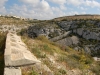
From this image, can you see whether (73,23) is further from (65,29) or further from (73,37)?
(73,37)

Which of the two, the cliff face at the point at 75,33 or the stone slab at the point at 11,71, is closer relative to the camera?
the stone slab at the point at 11,71

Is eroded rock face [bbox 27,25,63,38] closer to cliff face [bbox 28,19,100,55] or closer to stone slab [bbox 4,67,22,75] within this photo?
cliff face [bbox 28,19,100,55]

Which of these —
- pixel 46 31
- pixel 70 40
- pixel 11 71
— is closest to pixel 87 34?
pixel 70 40

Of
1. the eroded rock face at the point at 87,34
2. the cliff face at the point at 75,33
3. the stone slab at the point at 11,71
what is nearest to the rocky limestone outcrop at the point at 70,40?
the cliff face at the point at 75,33

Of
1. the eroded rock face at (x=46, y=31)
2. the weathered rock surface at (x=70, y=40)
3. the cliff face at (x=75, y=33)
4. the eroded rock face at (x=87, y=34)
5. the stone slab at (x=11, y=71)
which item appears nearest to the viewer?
the stone slab at (x=11, y=71)

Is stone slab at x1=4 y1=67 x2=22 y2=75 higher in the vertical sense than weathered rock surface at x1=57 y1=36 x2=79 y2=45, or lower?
higher

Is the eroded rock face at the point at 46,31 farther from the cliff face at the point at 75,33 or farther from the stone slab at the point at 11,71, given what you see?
the stone slab at the point at 11,71

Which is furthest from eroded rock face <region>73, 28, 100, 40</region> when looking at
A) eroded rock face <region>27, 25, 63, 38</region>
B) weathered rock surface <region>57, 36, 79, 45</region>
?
eroded rock face <region>27, 25, 63, 38</region>

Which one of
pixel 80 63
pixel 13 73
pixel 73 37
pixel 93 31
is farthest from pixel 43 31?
pixel 13 73

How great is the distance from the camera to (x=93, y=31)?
2402 inches

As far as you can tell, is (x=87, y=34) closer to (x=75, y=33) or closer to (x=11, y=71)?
(x=75, y=33)

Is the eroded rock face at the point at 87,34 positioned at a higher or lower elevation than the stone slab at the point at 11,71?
lower

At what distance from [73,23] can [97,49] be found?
17.9 m

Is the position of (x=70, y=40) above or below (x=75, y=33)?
below
